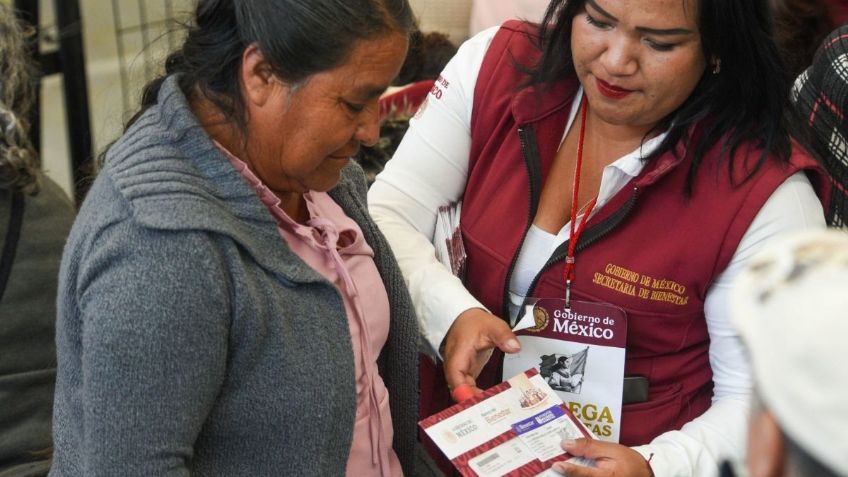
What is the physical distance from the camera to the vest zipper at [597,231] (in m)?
1.77

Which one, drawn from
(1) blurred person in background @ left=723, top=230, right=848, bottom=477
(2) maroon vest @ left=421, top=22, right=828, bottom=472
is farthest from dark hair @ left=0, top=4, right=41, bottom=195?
(1) blurred person in background @ left=723, top=230, right=848, bottom=477

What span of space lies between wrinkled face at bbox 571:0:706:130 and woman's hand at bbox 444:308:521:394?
42 cm

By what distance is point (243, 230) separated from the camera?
53.6 inches

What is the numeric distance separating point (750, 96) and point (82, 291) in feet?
3.82

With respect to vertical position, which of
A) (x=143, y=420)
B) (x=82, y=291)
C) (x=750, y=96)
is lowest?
(x=143, y=420)

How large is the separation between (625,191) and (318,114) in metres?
0.65

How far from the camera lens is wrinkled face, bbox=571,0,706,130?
1634 millimetres

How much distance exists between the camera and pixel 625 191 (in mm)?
1790

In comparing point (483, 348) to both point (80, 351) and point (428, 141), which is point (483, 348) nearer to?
point (428, 141)

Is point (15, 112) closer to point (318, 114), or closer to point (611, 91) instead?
point (318, 114)

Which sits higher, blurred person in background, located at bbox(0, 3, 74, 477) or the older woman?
the older woman

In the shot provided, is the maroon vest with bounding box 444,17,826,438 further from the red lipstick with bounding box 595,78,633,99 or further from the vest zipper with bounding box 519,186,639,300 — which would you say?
the red lipstick with bounding box 595,78,633,99

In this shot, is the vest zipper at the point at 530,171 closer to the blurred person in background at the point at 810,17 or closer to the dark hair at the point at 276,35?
the dark hair at the point at 276,35

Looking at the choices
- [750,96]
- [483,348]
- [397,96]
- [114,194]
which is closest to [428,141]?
[483,348]
